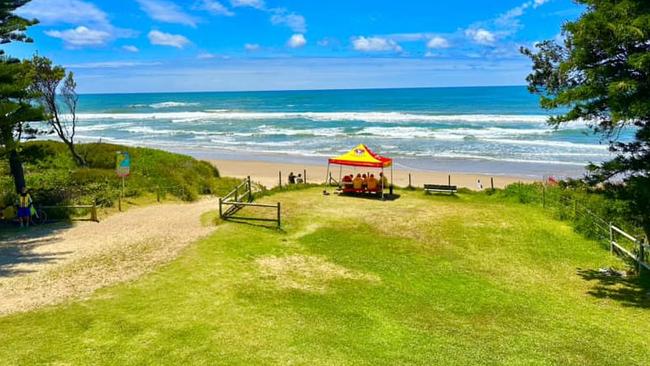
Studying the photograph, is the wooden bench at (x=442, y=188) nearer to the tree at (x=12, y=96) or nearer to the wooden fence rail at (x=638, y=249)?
the wooden fence rail at (x=638, y=249)

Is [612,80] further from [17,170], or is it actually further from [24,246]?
[17,170]

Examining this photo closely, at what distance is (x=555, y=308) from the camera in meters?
9.52

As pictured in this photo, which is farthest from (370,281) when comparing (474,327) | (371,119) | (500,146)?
(371,119)

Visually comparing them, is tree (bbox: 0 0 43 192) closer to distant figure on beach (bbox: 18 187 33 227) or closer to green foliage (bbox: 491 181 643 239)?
distant figure on beach (bbox: 18 187 33 227)

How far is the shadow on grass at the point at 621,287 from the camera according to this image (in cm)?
1004

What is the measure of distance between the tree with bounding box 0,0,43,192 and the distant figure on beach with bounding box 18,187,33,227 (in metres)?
1.43

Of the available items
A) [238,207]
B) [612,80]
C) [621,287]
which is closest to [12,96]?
[238,207]

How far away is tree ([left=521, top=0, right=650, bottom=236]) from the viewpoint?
855 centimetres

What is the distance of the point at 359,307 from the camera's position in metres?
9.26

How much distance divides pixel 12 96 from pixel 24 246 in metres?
4.92

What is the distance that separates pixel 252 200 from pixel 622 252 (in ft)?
40.6

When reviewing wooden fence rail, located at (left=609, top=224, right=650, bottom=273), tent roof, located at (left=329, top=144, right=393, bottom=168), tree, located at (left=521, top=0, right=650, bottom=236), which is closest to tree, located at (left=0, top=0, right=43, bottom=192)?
tent roof, located at (left=329, top=144, right=393, bottom=168)

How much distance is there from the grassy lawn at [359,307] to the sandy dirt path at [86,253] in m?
0.70

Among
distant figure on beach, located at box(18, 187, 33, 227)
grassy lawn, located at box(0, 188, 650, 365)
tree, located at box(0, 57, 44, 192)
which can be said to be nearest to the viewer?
grassy lawn, located at box(0, 188, 650, 365)
